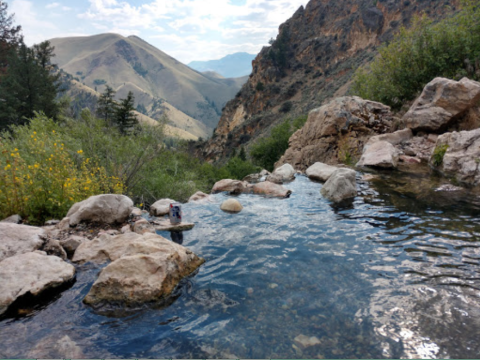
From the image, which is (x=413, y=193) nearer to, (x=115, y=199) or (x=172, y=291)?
(x=172, y=291)

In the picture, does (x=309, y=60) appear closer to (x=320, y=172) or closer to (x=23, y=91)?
(x=23, y=91)

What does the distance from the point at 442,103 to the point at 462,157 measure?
4.98 meters

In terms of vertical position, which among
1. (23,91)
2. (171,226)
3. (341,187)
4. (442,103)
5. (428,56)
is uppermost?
(428,56)

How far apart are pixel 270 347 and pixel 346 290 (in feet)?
6.10

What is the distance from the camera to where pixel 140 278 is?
468 centimetres

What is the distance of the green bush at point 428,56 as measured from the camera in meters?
16.8

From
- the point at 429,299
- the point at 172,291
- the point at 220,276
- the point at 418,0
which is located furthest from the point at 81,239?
the point at 418,0

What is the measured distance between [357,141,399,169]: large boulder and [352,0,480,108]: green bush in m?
7.76

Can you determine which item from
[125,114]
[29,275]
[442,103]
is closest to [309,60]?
[125,114]

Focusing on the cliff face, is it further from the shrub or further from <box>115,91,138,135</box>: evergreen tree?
the shrub

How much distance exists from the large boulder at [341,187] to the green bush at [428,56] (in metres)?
13.0

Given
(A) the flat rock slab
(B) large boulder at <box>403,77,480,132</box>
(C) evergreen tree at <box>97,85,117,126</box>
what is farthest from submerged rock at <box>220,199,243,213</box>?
(C) evergreen tree at <box>97,85,117,126</box>

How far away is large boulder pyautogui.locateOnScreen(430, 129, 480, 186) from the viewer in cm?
991

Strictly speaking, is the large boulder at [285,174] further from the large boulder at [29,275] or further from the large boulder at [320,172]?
the large boulder at [29,275]
